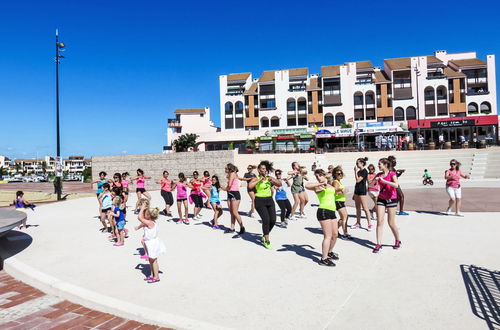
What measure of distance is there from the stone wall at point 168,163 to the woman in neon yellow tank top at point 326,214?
19901mm

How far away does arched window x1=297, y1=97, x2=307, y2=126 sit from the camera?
5233 cm

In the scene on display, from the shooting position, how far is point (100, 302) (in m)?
4.10

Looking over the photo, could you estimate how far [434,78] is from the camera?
4825cm

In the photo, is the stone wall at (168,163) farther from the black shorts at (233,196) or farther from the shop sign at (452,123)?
the shop sign at (452,123)

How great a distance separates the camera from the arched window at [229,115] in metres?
55.8

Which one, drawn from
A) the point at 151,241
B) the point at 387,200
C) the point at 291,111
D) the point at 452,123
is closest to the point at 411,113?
the point at 452,123

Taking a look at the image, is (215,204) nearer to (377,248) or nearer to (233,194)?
(233,194)

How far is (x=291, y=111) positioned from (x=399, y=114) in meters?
16.4

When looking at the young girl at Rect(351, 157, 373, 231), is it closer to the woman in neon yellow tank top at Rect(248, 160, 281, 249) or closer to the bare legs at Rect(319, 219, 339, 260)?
the woman in neon yellow tank top at Rect(248, 160, 281, 249)

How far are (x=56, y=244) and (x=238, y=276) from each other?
4939mm

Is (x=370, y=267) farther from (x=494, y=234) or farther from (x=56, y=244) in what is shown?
(x=56, y=244)

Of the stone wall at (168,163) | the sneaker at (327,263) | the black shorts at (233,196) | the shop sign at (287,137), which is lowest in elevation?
the sneaker at (327,263)

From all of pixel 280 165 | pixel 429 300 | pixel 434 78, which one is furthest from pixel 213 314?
pixel 434 78

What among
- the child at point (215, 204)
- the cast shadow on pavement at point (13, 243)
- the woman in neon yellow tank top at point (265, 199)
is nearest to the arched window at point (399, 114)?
the child at point (215, 204)
